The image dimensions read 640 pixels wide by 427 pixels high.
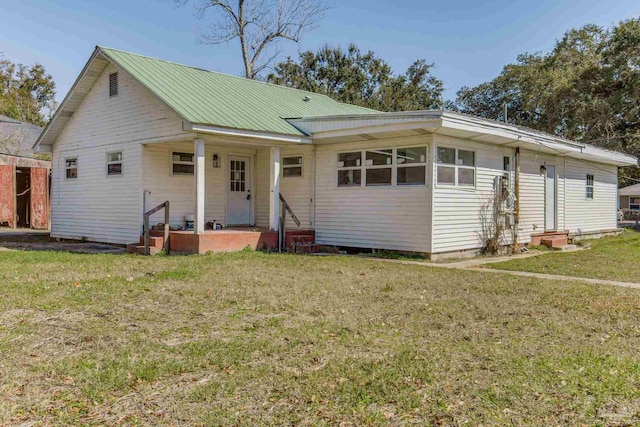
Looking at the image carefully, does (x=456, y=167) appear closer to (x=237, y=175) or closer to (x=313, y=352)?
(x=237, y=175)

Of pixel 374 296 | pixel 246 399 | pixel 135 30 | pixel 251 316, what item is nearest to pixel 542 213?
pixel 374 296

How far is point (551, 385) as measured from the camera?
3.66m

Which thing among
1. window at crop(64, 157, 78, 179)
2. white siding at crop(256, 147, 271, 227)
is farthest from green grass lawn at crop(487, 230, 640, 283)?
window at crop(64, 157, 78, 179)

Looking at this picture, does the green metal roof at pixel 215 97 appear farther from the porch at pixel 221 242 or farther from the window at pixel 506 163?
the window at pixel 506 163

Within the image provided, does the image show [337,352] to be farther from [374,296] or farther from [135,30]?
[135,30]

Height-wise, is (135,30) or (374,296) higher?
(135,30)

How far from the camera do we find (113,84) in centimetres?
1343

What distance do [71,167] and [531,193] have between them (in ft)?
43.4

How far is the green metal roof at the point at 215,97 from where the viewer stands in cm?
1135

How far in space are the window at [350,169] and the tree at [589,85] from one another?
19.0 metres

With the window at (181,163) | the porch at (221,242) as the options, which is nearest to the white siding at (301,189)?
A: the porch at (221,242)

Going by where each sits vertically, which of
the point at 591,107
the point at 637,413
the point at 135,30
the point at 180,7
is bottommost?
the point at 637,413

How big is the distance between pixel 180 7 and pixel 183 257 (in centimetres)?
2187

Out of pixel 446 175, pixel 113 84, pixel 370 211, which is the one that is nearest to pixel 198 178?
pixel 370 211
